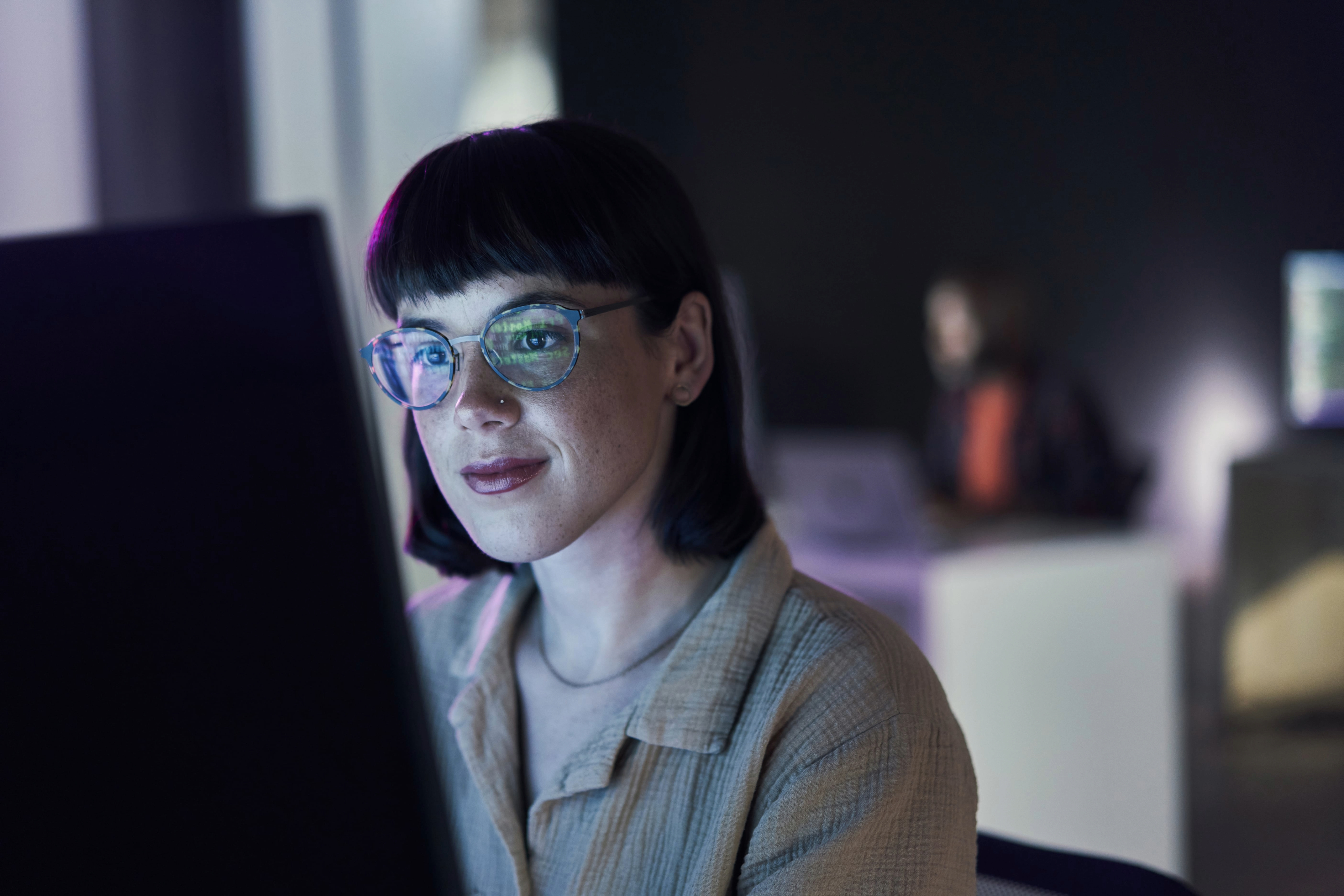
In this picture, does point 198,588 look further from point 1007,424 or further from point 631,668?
point 1007,424

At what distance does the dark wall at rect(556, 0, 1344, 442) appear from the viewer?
484 centimetres

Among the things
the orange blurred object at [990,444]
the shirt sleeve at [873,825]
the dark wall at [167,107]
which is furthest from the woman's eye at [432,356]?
the orange blurred object at [990,444]

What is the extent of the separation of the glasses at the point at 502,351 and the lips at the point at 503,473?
64 millimetres

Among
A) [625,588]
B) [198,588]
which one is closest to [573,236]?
[625,588]

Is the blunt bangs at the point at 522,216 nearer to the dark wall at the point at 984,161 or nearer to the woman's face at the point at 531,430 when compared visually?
the woman's face at the point at 531,430

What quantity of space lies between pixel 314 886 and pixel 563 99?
4.92 metres

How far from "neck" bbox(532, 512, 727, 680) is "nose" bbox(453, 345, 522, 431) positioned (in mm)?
203

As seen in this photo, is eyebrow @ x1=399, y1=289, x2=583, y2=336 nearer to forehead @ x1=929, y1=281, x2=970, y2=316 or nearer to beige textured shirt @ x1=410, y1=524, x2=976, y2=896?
beige textured shirt @ x1=410, y1=524, x2=976, y2=896

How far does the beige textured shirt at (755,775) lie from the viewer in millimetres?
865

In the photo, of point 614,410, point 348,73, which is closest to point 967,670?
point 614,410

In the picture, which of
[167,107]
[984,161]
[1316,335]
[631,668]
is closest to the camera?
[631,668]

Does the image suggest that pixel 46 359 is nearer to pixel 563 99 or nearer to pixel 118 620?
pixel 118 620

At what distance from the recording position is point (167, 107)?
88.7 inches

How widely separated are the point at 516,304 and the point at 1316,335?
499 cm
